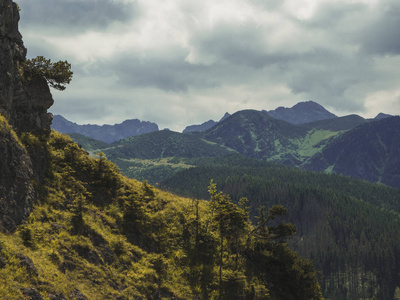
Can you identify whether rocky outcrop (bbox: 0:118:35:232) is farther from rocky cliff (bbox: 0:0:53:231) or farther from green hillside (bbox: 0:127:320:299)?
green hillside (bbox: 0:127:320:299)

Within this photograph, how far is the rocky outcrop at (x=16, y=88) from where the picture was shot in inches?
970

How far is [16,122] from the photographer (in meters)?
25.5

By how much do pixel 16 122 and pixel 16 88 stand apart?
3.53m

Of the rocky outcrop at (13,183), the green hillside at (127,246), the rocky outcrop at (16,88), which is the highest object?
the rocky outcrop at (16,88)

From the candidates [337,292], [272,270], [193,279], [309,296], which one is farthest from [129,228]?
[337,292]

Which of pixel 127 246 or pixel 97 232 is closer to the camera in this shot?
pixel 97 232

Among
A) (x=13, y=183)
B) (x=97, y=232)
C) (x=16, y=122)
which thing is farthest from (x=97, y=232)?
(x=16, y=122)

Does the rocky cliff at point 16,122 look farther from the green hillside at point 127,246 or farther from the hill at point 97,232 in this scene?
the green hillside at point 127,246

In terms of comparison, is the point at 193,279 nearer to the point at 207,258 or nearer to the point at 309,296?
the point at 207,258

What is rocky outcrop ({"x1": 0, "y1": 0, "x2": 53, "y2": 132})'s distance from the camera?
2464cm

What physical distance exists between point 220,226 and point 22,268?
71.3 feet

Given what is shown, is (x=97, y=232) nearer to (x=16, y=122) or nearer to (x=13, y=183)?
(x=13, y=183)

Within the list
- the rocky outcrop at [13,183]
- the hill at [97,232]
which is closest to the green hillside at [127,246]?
the hill at [97,232]

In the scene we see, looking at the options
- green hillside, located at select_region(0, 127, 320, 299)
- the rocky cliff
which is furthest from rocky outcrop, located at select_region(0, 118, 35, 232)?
green hillside, located at select_region(0, 127, 320, 299)
